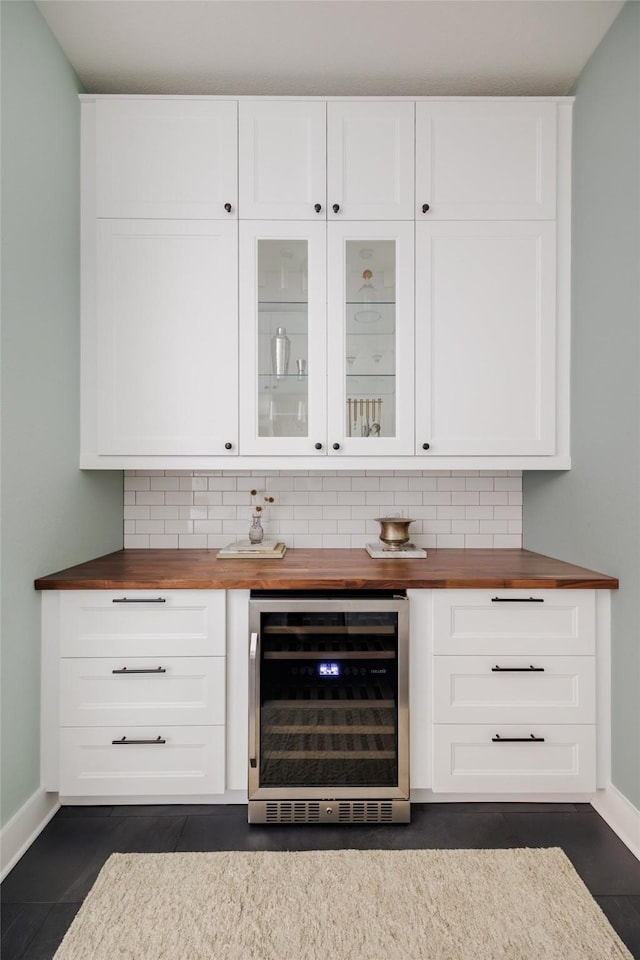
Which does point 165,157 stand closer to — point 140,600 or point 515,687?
point 140,600

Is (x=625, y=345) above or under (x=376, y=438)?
above

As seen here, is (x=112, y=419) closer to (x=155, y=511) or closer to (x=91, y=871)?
(x=155, y=511)

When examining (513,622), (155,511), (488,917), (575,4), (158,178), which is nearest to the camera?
Result: (488,917)

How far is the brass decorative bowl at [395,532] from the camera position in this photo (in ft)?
7.86

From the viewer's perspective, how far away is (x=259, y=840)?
183 centimetres

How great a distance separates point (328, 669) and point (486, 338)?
1.47 metres

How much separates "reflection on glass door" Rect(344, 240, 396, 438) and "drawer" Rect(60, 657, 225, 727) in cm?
111

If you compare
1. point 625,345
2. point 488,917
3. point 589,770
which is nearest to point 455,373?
point 625,345

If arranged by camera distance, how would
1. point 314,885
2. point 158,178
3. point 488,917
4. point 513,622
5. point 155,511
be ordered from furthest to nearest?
point 155,511 < point 158,178 < point 513,622 < point 314,885 < point 488,917

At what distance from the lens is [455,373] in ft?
7.38

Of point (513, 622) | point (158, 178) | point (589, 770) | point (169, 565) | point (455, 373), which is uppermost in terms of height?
point (158, 178)

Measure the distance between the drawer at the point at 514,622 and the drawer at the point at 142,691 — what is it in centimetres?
84

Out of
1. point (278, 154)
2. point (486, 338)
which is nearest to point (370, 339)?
point (486, 338)

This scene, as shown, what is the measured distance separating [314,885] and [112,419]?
181cm
